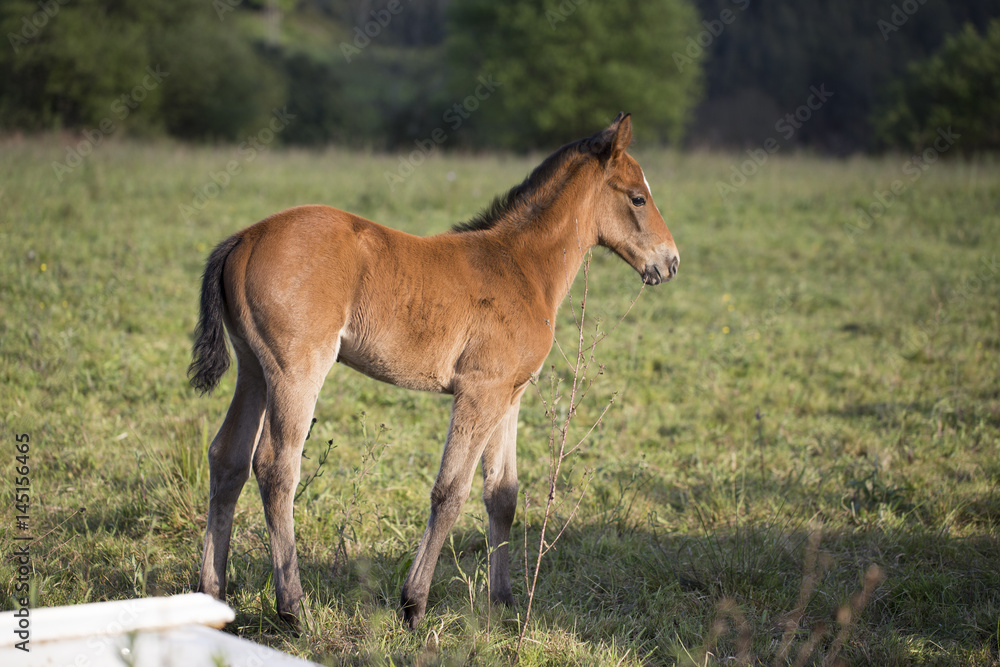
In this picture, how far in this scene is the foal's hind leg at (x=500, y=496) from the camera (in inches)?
132

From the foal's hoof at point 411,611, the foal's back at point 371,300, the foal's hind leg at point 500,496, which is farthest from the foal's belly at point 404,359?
the foal's hoof at point 411,611

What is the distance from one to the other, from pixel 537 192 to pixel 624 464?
2166 millimetres

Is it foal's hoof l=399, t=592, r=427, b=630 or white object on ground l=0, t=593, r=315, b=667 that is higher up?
white object on ground l=0, t=593, r=315, b=667

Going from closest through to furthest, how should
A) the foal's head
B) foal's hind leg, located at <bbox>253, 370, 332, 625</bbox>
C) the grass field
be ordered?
1. foal's hind leg, located at <bbox>253, 370, 332, 625</bbox>
2. the grass field
3. the foal's head

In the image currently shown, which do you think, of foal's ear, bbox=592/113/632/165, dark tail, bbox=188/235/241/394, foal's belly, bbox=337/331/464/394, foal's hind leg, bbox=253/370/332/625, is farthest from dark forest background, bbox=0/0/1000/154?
foal's hind leg, bbox=253/370/332/625

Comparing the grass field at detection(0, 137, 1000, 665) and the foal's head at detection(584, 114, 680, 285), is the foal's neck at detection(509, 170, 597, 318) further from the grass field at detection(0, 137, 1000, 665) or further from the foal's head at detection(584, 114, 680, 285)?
the grass field at detection(0, 137, 1000, 665)

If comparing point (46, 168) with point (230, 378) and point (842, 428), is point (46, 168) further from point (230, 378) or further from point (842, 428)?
point (842, 428)

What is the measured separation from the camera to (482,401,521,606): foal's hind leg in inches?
132

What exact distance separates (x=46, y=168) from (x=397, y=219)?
18.6 feet

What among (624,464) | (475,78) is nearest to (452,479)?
(624,464)

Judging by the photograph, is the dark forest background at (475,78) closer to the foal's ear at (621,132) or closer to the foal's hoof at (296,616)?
the foal's ear at (621,132)

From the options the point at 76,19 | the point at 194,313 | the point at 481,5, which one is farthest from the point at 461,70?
the point at 194,313

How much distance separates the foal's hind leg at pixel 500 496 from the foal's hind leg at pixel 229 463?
1.06 metres

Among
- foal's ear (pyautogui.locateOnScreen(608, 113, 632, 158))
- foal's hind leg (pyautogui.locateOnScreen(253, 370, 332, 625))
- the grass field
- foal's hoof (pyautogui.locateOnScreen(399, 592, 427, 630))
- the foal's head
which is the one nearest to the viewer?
foal's hind leg (pyautogui.locateOnScreen(253, 370, 332, 625))
